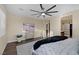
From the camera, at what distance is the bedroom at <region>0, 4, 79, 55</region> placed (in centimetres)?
181

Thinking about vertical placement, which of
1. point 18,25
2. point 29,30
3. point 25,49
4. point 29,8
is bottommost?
point 25,49

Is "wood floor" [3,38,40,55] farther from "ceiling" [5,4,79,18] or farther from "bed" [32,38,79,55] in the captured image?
"ceiling" [5,4,79,18]

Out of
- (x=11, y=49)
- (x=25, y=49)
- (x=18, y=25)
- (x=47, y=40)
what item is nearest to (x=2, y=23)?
(x=18, y=25)

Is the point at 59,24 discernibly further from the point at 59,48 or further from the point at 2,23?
the point at 2,23

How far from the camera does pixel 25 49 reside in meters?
1.87

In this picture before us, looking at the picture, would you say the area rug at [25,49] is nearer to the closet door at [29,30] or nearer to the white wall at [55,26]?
the closet door at [29,30]

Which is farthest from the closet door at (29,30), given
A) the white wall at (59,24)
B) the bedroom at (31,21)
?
the white wall at (59,24)

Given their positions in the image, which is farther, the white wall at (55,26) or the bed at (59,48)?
the white wall at (55,26)

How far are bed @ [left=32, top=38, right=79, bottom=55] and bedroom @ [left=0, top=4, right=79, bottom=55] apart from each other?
146 mm

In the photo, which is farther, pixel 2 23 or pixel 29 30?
pixel 29 30

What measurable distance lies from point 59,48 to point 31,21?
2.45 feet

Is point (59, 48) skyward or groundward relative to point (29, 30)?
groundward

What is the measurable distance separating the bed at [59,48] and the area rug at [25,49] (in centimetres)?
8

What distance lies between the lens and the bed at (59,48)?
71.4 inches
